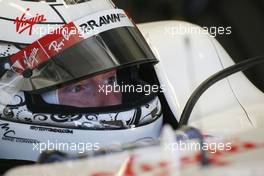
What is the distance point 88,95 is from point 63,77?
76 millimetres

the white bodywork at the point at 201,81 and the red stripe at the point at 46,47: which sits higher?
the red stripe at the point at 46,47

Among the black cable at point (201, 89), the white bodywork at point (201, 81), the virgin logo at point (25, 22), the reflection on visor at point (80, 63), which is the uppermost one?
the virgin logo at point (25, 22)

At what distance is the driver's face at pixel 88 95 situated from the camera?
85cm

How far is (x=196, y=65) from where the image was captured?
1.09 metres

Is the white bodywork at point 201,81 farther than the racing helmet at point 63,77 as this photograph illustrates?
Yes

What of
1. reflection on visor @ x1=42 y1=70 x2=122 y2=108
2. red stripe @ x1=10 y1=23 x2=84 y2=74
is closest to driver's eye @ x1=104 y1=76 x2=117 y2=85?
reflection on visor @ x1=42 y1=70 x2=122 y2=108

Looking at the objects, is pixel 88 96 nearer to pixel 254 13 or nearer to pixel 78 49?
pixel 78 49

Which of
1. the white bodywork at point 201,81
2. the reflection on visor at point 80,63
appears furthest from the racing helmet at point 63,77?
the white bodywork at point 201,81

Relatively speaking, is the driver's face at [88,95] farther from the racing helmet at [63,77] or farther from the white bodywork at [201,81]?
the white bodywork at [201,81]

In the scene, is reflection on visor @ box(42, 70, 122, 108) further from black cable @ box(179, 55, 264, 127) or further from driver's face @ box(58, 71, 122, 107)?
black cable @ box(179, 55, 264, 127)

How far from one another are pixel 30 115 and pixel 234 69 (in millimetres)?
409

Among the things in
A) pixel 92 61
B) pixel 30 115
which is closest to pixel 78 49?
pixel 92 61

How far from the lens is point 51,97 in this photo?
839 millimetres

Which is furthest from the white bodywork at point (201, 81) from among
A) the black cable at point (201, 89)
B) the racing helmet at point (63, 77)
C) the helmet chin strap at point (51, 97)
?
the helmet chin strap at point (51, 97)
